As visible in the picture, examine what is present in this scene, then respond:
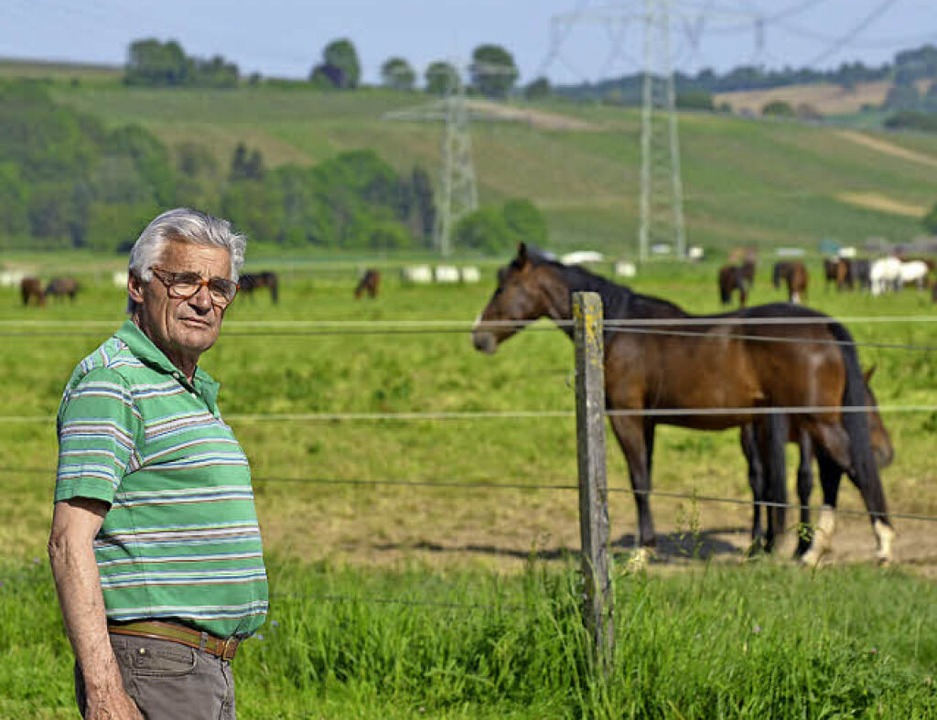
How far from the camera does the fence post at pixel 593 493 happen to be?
5.39m

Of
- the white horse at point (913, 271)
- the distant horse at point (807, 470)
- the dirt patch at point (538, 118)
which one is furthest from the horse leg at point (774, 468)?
the dirt patch at point (538, 118)

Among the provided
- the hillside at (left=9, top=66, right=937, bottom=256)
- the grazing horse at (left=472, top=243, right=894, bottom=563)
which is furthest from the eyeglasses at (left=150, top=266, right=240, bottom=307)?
the hillside at (left=9, top=66, right=937, bottom=256)

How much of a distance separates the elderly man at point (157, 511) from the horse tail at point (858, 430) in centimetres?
646

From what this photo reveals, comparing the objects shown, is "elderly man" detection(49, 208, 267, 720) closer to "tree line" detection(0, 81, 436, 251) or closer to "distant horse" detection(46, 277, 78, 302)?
"distant horse" detection(46, 277, 78, 302)

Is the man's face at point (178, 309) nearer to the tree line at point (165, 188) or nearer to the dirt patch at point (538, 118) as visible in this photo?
the tree line at point (165, 188)

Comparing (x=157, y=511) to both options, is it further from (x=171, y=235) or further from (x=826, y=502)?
(x=826, y=502)

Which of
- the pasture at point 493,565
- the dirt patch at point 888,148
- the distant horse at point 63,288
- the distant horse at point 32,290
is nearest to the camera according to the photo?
the pasture at point 493,565

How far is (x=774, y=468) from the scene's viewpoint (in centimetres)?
938

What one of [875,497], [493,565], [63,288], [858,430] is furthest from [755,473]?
[63,288]

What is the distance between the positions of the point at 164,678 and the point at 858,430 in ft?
22.9

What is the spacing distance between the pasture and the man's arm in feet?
8.35

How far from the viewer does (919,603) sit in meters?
6.85

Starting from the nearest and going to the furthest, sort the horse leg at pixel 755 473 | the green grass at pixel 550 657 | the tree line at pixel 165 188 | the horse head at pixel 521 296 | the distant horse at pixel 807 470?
the green grass at pixel 550 657 → the distant horse at pixel 807 470 → the horse leg at pixel 755 473 → the horse head at pixel 521 296 → the tree line at pixel 165 188

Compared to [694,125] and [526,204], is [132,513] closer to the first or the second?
[526,204]
